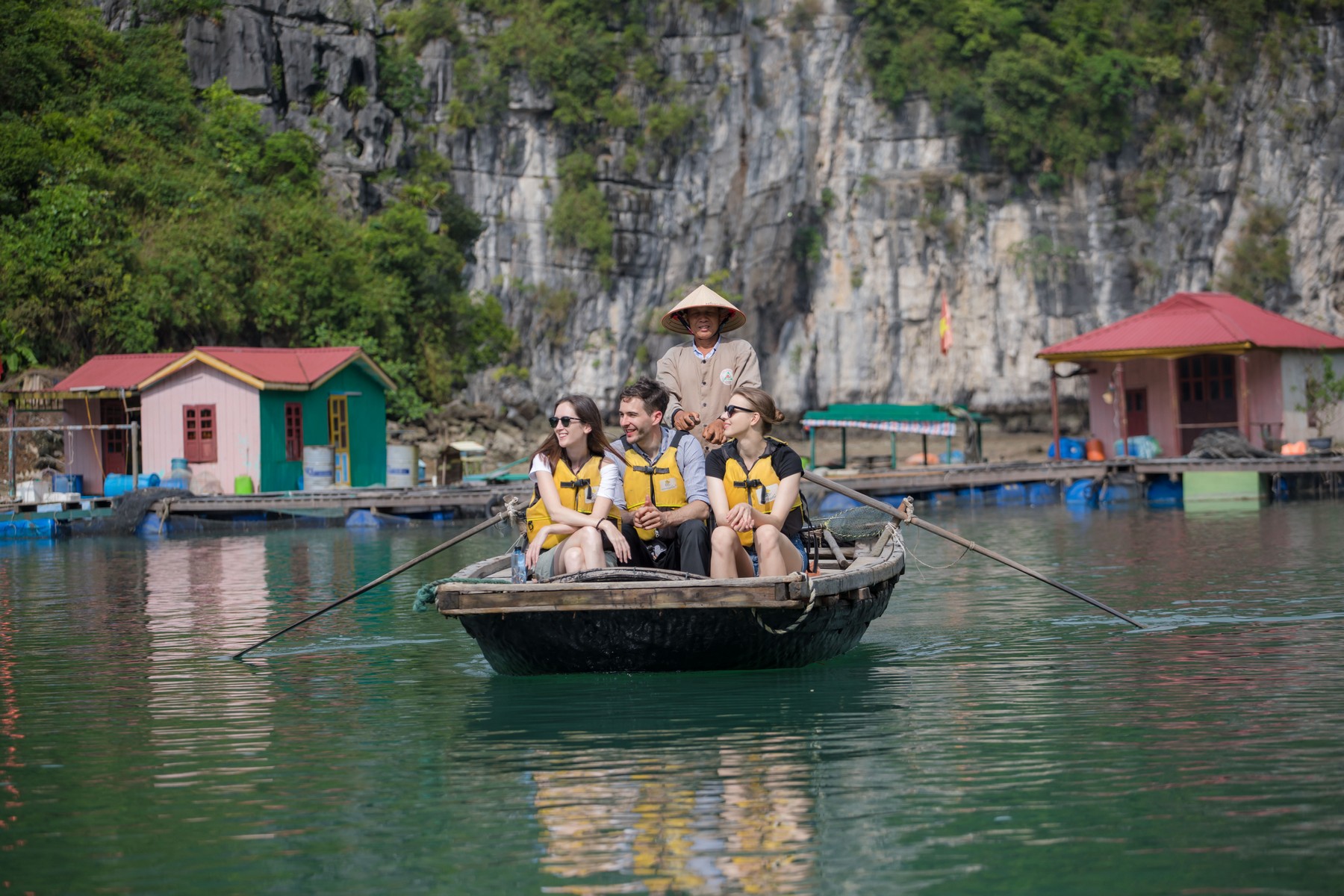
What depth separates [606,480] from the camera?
749cm

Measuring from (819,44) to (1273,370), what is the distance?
25.5 meters

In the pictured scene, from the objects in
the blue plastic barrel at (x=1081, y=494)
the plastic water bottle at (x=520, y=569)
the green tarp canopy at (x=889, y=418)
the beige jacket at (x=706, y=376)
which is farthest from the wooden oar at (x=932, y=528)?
the green tarp canopy at (x=889, y=418)

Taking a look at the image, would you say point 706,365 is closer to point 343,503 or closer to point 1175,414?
point 343,503

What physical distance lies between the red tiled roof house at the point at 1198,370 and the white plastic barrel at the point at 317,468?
1587 cm

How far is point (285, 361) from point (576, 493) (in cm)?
2132

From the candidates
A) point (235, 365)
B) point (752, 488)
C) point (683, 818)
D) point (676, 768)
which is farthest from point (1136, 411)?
point (683, 818)

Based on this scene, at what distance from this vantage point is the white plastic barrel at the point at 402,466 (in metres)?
29.0

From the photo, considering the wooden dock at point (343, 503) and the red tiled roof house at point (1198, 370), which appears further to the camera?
the red tiled roof house at point (1198, 370)

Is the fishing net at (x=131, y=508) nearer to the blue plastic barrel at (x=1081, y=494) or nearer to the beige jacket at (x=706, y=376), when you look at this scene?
the blue plastic barrel at (x=1081, y=494)

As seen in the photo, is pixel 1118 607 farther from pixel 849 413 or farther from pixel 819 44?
pixel 819 44

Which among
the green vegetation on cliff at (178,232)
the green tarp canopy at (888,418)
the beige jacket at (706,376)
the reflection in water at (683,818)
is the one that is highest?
the green vegetation on cliff at (178,232)

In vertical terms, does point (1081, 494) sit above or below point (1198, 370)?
below

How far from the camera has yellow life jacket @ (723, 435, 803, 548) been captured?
768 cm

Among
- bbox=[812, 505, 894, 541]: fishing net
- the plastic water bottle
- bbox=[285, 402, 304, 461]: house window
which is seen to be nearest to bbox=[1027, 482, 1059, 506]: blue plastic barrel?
bbox=[285, 402, 304, 461]: house window
